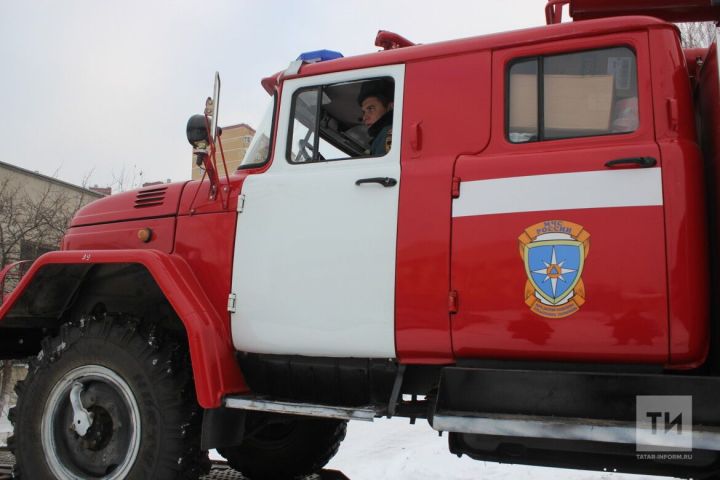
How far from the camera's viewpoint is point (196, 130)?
335 cm

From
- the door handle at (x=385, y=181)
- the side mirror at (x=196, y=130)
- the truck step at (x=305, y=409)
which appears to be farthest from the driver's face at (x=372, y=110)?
the truck step at (x=305, y=409)

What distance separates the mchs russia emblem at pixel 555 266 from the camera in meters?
2.67

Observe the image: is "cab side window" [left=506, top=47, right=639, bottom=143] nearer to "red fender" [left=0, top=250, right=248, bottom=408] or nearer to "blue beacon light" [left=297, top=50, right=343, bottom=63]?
"blue beacon light" [left=297, top=50, right=343, bottom=63]

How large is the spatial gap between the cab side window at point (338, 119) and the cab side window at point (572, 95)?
2.43 feet

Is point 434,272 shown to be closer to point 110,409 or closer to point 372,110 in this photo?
point 372,110

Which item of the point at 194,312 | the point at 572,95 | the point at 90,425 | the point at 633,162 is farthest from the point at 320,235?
the point at 90,425

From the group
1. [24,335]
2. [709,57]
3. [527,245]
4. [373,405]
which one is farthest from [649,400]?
[24,335]

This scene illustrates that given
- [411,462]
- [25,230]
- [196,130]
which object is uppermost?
[25,230]

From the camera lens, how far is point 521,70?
3.10 meters

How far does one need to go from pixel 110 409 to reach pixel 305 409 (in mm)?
1253

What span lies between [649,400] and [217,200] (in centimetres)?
255

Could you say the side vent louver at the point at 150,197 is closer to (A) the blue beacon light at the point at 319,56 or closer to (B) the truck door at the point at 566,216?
(A) the blue beacon light at the point at 319,56

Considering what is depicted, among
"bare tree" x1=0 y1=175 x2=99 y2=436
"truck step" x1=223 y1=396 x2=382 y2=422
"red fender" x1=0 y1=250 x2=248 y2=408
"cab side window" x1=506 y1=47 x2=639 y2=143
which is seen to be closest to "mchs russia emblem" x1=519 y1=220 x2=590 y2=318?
"cab side window" x1=506 y1=47 x2=639 y2=143

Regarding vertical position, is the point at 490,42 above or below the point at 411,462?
above
